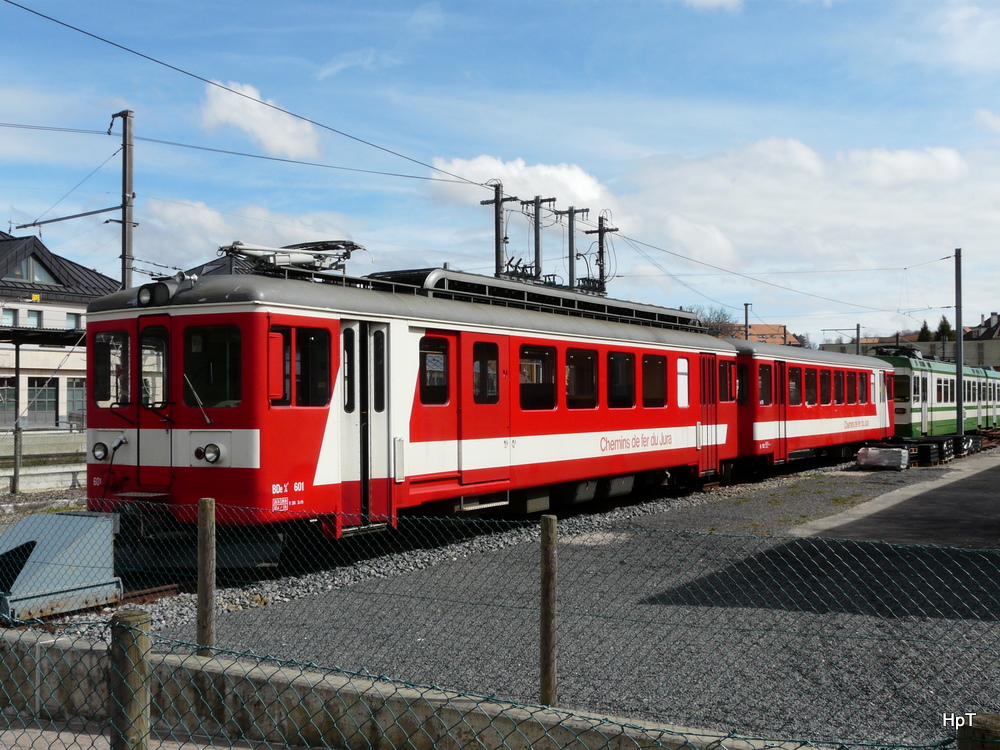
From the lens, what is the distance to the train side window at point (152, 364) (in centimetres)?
994

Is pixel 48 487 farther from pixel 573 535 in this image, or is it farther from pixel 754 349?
pixel 754 349

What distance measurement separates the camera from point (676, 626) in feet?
24.0

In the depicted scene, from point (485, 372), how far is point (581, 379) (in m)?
2.41

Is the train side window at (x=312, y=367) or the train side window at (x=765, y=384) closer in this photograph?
the train side window at (x=312, y=367)

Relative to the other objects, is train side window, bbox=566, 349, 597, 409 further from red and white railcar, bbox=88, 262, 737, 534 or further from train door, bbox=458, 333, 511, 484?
train door, bbox=458, 333, 511, 484

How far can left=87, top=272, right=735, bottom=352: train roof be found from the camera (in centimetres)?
955

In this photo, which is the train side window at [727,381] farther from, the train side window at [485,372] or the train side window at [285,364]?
the train side window at [285,364]

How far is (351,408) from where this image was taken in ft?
33.3

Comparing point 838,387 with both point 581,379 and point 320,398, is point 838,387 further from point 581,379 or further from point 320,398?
point 320,398

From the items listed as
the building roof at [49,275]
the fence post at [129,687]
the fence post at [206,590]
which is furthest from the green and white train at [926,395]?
the building roof at [49,275]

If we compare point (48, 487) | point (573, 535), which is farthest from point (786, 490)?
point (48, 487)

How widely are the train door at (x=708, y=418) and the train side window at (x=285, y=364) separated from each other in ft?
32.3

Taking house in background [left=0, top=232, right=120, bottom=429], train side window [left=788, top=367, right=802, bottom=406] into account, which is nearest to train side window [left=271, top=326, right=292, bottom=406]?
train side window [left=788, top=367, right=802, bottom=406]

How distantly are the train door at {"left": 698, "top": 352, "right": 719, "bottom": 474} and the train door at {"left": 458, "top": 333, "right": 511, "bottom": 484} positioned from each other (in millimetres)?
6365
